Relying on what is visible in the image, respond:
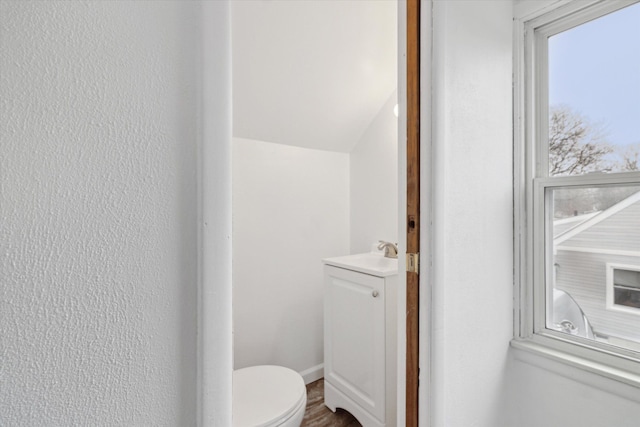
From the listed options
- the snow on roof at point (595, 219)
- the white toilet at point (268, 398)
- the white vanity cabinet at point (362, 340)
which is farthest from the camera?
the white vanity cabinet at point (362, 340)

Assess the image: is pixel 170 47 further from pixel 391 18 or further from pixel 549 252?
pixel 391 18

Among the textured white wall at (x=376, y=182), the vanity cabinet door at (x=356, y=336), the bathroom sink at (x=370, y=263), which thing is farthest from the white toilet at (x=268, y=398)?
the textured white wall at (x=376, y=182)

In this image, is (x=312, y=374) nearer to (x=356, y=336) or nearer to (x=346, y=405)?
(x=346, y=405)

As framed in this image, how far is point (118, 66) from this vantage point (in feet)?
1.46

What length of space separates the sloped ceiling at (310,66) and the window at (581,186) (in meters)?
0.77

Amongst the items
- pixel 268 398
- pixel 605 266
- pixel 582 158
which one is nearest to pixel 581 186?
pixel 582 158

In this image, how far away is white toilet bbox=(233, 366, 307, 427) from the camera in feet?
4.00

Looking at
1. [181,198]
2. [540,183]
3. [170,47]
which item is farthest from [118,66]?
[540,183]

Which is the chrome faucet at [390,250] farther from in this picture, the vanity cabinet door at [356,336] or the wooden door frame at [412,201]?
the wooden door frame at [412,201]

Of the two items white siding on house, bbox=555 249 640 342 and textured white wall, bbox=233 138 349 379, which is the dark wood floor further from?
white siding on house, bbox=555 249 640 342

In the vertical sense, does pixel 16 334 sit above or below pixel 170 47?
below

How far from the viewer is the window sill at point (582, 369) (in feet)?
3.18

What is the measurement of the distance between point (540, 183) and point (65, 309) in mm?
1432

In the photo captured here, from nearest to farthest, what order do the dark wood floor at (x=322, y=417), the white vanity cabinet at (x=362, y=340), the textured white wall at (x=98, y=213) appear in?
the textured white wall at (x=98, y=213)
the white vanity cabinet at (x=362, y=340)
the dark wood floor at (x=322, y=417)
